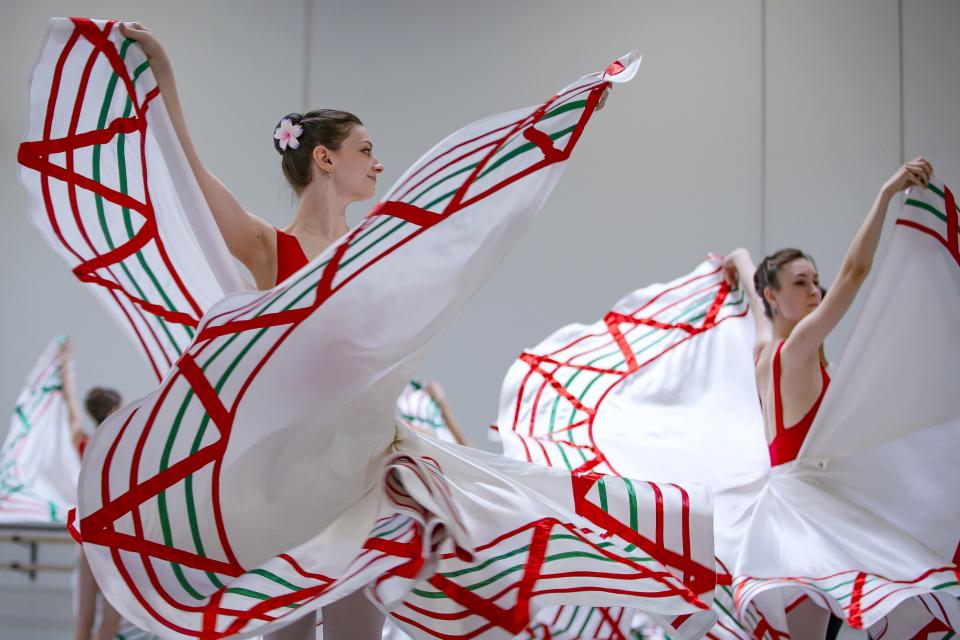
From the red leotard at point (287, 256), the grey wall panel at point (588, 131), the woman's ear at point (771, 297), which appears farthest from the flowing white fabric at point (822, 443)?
the grey wall panel at point (588, 131)

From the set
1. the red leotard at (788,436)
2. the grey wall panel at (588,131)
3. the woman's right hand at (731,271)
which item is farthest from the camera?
the grey wall panel at (588,131)

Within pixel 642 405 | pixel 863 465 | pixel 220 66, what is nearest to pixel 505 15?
pixel 220 66

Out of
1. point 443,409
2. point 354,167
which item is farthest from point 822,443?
point 443,409

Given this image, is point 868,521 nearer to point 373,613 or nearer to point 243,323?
point 373,613

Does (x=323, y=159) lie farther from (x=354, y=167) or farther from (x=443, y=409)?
(x=443, y=409)

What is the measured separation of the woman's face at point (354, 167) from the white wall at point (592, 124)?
163 inches

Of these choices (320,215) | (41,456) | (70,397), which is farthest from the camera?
(70,397)

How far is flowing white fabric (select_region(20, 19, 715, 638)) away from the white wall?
463 cm

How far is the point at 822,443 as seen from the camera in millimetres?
2621

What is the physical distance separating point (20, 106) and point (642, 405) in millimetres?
5445

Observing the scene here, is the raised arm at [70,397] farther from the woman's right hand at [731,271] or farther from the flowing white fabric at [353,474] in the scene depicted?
the flowing white fabric at [353,474]

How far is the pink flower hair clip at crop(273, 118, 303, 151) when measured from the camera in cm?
218

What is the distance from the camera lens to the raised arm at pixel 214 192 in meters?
1.89

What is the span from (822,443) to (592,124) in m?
4.08
